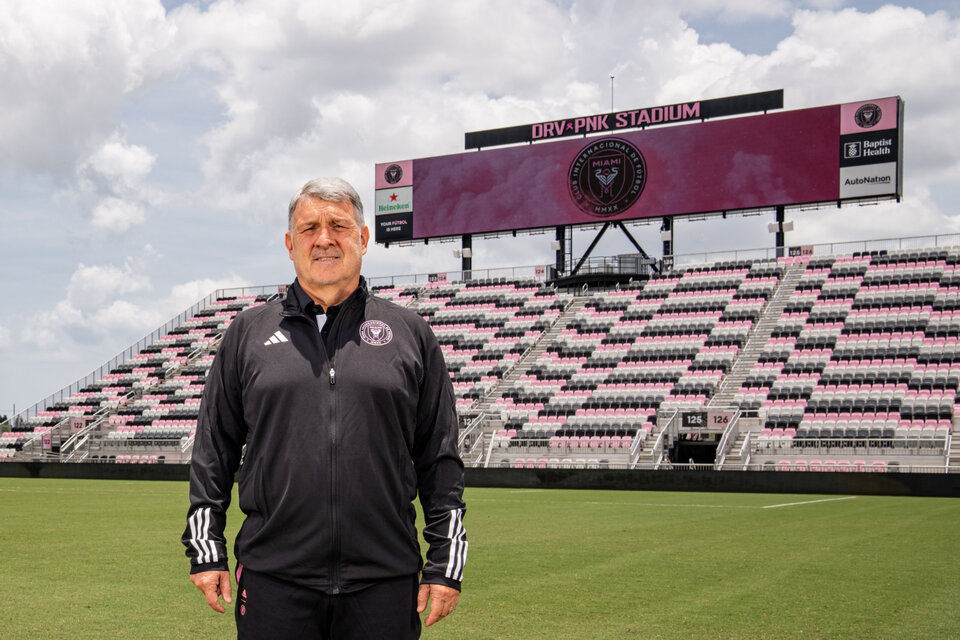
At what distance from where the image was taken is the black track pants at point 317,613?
10.7 feet

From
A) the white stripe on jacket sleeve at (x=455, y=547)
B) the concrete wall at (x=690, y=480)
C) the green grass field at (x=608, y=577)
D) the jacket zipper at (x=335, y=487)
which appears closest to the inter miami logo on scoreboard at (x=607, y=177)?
the concrete wall at (x=690, y=480)

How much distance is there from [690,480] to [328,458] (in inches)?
1076

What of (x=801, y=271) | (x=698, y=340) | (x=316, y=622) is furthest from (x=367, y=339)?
(x=801, y=271)

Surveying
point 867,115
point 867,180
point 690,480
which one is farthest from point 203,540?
point 867,115

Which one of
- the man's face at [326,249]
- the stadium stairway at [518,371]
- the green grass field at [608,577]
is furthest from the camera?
the stadium stairway at [518,371]

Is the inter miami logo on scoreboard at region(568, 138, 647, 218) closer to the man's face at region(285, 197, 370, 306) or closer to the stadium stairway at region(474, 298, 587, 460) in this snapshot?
the stadium stairway at region(474, 298, 587, 460)

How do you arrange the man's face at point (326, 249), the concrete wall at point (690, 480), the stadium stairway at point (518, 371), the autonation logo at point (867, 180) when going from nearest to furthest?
the man's face at point (326, 249)
the concrete wall at point (690, 480)
the stadium stairway at point (518, 371)
the autonation logo at point (867, 180)

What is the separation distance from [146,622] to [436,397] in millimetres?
4892

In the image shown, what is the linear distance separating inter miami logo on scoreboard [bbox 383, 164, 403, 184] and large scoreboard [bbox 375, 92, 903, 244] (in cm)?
5

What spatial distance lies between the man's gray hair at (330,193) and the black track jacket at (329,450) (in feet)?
1.02

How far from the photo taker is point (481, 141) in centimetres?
5194

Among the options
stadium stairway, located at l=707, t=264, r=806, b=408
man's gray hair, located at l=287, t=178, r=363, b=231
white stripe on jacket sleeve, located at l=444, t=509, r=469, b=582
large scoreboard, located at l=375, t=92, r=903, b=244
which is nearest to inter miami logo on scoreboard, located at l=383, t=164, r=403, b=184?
large scoreboard, located at l=375, t=92, r=903, b=244

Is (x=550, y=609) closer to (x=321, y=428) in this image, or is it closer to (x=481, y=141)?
(x=321, y=428)

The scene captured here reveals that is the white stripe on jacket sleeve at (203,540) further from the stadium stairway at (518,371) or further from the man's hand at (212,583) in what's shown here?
the stadium stairway at (518,371)
